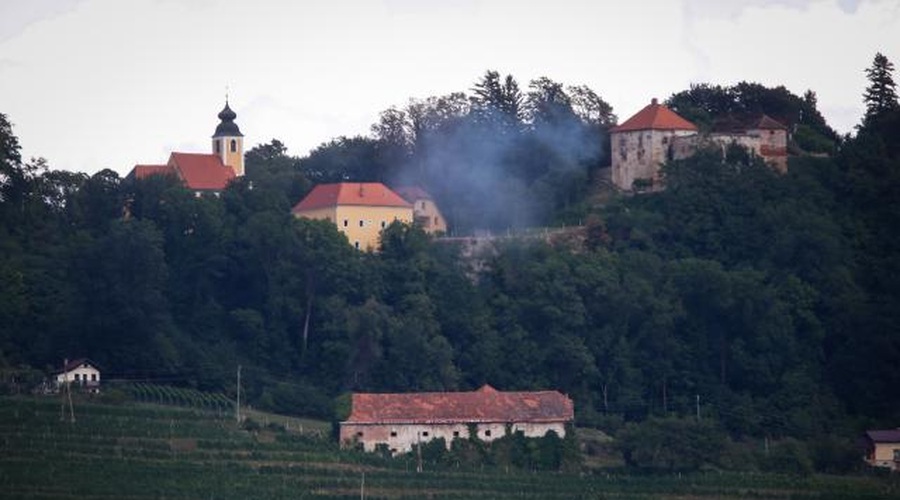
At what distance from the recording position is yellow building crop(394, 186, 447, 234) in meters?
92.8

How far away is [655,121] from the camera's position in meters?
93.6

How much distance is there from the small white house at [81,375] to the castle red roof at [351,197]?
13941 mm

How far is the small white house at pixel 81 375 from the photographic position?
78000mm

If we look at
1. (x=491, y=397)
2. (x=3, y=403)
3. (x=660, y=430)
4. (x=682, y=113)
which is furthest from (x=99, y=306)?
(x=682, y=113)

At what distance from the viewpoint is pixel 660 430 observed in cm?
7544

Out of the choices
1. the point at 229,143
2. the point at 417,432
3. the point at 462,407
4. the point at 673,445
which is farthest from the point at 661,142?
the point at 417,432

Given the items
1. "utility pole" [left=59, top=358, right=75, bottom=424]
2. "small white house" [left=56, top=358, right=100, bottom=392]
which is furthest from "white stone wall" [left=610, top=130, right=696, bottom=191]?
"utility pole" [left=59, top=358, right=75, bottom=424]

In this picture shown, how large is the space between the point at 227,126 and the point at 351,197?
6.79 metres

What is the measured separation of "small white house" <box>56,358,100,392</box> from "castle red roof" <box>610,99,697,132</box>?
2456cm

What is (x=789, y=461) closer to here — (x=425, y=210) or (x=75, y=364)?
(x=425, y=210)

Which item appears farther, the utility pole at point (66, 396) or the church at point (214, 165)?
the church at point (214, 165)

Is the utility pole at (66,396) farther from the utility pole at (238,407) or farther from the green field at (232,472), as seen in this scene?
the utility pole at (238,407)

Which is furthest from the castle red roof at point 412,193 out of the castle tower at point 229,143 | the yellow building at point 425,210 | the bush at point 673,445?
the bush at point 673,445

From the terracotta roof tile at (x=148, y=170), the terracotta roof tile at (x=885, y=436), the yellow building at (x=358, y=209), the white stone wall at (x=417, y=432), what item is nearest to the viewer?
the white stone wall at (x=417, y=432)
